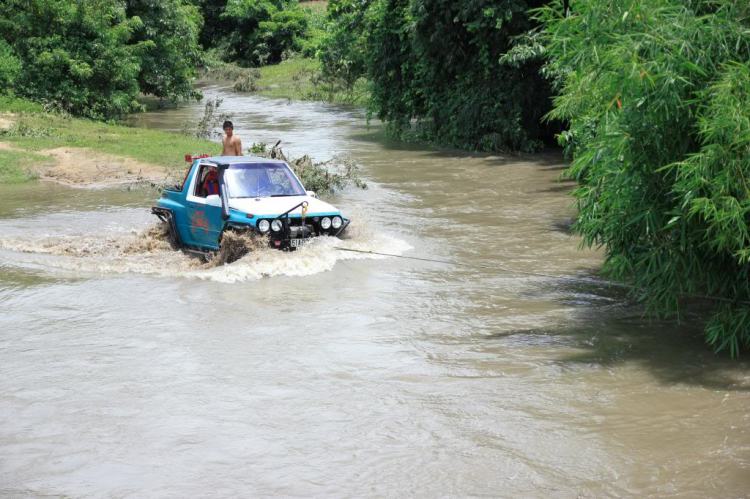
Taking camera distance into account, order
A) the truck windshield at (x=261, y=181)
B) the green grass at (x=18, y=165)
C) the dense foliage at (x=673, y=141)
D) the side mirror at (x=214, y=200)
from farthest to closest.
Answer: the green grass at (x=18, y=165), the truck windshield at (x=261, y=181), the side mirror at (x=214, y=200), the dense foliage at (x=673, y=141)

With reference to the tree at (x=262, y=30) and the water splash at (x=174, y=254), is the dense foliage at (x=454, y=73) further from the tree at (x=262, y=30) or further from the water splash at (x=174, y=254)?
the tree at (x=262, y=30)

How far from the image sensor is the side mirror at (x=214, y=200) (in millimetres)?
12078

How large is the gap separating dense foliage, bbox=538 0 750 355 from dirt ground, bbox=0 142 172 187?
1348cm

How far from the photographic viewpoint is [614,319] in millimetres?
9922

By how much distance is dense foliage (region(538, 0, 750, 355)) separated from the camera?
7.47 meters

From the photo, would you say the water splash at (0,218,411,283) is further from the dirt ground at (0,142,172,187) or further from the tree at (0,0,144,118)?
the tree at (0,0,144,118)

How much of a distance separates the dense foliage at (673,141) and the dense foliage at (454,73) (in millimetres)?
13063

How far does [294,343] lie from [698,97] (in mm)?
4570

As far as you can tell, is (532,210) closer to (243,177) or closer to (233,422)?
(243,177)

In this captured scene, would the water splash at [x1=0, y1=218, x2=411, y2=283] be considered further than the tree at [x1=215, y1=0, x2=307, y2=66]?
No

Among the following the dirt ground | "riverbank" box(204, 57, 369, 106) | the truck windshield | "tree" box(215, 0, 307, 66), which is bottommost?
the dirt ground

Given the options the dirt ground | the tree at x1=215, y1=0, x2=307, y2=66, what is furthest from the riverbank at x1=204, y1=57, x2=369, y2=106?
the dirt ground

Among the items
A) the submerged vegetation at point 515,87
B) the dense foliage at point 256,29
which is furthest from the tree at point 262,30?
the submerged vegetation at point 515,87

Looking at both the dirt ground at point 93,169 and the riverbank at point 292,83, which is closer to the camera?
the dirt ground at point 93,169
